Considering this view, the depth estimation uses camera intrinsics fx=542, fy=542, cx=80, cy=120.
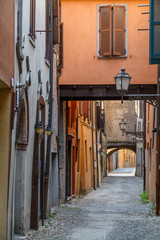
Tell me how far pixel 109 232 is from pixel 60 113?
7500 millimetres

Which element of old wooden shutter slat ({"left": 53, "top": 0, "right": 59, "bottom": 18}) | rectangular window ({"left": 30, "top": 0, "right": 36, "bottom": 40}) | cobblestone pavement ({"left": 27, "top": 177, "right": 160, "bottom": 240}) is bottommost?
cobblestone pavement ({"left": 27, "top": 177, "right": 160, "bottom": 240})

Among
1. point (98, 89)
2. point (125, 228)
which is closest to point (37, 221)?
point (125, 228)

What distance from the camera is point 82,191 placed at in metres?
25.8

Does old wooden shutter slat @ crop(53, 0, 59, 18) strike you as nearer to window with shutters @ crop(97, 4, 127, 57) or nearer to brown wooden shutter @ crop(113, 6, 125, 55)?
window with shutters @ crop(97, 4, 127, 57)

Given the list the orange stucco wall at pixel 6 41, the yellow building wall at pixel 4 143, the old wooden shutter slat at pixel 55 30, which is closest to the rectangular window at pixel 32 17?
the orange stucco wall at pixel 6 41

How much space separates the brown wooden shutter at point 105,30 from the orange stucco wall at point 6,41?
8.88 meters

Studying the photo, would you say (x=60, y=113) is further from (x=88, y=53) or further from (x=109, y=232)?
(x=109, y=232)

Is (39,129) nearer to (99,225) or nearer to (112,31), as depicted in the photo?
(99,225)

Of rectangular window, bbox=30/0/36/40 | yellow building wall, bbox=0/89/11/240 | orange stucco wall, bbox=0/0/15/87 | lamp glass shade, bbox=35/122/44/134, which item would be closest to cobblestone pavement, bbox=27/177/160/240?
yellow building wall, bbox=0/89/11/240

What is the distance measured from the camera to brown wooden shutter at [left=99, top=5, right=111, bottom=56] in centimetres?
1805

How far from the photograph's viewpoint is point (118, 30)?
59.2ft

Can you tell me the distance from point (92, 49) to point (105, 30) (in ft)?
2.53

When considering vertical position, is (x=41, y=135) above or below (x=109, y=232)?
above

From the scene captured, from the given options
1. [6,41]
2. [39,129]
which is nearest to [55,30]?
[39,129]
